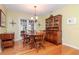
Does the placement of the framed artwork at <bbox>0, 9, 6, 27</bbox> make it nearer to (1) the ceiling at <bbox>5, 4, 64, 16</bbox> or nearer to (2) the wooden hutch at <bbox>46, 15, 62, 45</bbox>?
(1) the ceiling at <bbox>5, 4, 64, 16</bbox>

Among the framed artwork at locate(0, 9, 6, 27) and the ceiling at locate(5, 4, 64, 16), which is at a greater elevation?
the ceiling at locate(5, 4, 64, 16)

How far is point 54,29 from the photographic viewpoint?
2277mm

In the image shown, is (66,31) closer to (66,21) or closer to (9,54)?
(66,21)

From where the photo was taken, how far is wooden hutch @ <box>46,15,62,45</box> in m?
2.19

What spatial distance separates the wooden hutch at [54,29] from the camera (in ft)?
7.20

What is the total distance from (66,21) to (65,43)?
0.50 meters

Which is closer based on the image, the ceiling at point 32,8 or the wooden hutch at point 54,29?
the ceiling at point 32,8

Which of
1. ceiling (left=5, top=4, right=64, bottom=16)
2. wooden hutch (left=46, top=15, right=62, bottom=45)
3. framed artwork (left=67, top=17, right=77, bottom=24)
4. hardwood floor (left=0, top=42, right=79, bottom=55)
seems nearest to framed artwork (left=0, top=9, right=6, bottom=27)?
ceiling (left=5, top=4, right=64, bottom=16)

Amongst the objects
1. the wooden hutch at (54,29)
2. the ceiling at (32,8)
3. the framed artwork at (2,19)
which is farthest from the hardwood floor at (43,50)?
the ceiling at (32,8)

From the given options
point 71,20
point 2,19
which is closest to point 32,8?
point 2,19

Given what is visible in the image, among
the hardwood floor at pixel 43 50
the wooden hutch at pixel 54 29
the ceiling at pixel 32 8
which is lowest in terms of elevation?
the hardwood floor at pixel 43 50

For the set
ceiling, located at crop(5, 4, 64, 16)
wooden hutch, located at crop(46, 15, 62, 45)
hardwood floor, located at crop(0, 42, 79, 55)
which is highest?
ceiling, located at crop(5, 4, 64, 16)

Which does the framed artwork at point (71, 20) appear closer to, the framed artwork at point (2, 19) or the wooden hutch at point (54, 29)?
the wooden hutch at point (54, 29)

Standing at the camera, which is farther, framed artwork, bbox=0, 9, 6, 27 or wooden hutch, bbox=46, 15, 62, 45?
wooden hutch, bbox=46, 15, 62, 45
